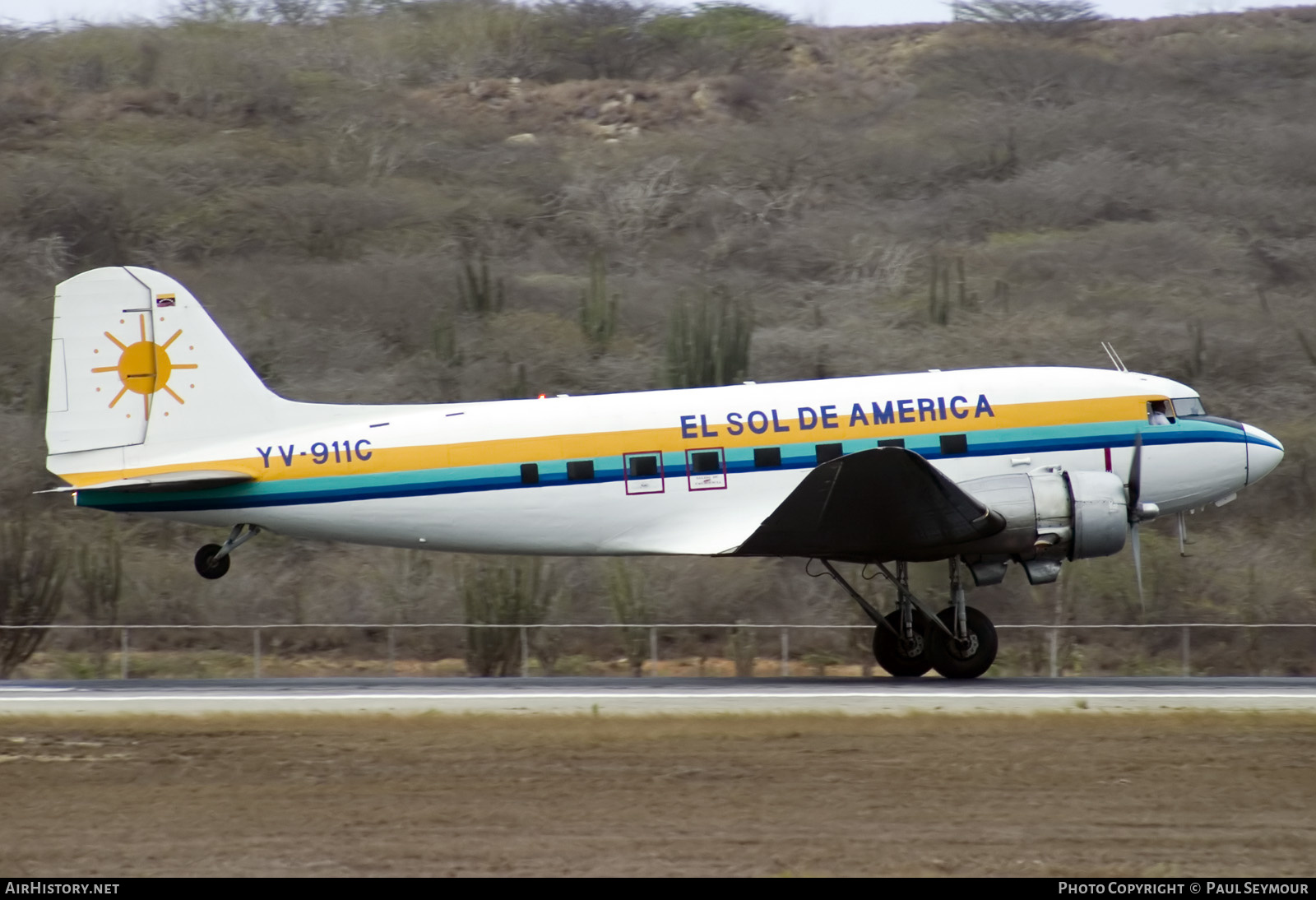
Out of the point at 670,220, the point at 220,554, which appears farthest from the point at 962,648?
the point at 670,220

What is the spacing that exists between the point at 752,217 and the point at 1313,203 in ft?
54.8

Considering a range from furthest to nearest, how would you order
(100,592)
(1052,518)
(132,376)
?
1. (100,592)
2. (132,376)
3. (1052,518)

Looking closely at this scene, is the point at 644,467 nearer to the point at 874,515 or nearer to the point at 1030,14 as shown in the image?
the point at 874,515

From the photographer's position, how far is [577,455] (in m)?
18.7

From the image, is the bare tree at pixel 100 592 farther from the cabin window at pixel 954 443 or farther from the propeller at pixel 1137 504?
the propeller at pixel 1137 504

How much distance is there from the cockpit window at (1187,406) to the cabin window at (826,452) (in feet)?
14.8

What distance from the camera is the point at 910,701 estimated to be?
16.5 m

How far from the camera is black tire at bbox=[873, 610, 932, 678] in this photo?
19078mm

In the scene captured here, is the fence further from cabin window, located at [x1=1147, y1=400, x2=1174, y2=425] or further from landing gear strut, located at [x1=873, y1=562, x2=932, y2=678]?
cabin window, located at [x1=1147, y1=400, x2=1174, y2=425]

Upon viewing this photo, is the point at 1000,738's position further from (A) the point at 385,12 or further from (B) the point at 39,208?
(A) the point at 385,12

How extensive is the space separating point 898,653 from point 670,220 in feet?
93.4

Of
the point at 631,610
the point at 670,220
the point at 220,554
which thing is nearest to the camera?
the point at 220,554

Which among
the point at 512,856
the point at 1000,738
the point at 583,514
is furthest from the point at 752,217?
the point at 512,856

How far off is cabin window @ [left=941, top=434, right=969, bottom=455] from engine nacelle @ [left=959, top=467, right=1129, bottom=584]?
0.74m
